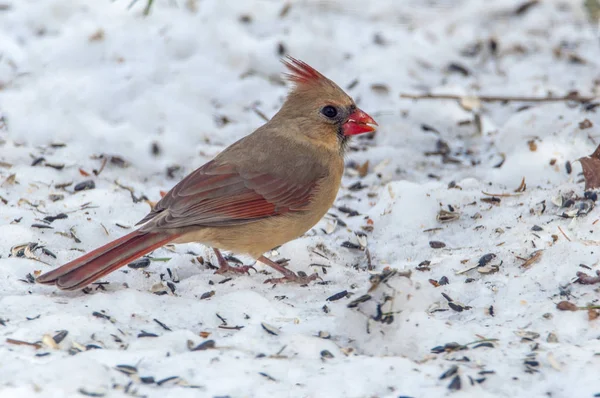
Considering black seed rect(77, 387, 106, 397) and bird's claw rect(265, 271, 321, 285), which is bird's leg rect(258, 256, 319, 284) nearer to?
bird's claw rect(265, 271, 321, 285)

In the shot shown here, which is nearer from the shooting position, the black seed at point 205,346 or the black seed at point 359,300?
the black seed at point 205,346

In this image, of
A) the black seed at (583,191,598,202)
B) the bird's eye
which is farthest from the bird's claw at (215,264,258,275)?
the black seed at (583,191,598,202)

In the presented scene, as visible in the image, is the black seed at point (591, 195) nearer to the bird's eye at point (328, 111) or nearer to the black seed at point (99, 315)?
the bird's eye at point (328, 111)

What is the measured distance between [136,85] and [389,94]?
1695mm

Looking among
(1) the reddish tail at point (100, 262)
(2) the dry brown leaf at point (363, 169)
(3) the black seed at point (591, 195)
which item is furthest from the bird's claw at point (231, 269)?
(3) the black seed at point (591, 195)

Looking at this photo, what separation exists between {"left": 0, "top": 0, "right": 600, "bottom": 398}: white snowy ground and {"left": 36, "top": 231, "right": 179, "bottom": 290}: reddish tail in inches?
2.9

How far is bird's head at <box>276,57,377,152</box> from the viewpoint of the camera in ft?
14.2

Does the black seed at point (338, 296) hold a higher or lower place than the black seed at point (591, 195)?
lower

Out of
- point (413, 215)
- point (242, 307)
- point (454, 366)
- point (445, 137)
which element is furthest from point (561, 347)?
point (445, 137)

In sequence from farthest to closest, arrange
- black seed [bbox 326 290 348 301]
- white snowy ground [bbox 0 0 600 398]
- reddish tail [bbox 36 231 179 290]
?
black seed [bbox 326 290 348 301], reddish tail [bbox 36 231 179 290], white snowy ground [bbox 0 0 600 398]

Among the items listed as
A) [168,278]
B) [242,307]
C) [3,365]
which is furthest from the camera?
[168,278]

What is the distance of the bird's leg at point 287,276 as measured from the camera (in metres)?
3.84

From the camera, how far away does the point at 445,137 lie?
218 inches

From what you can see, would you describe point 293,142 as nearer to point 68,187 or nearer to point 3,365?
point 68,187
